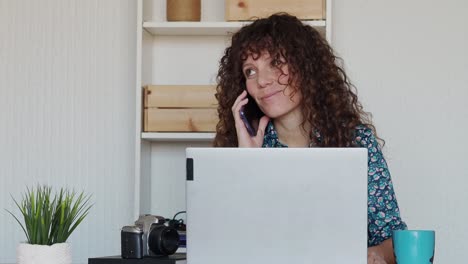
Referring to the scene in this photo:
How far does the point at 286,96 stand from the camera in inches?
101

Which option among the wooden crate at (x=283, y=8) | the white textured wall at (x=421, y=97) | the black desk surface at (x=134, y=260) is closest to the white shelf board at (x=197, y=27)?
the wooden crate at (x=283, y=8)

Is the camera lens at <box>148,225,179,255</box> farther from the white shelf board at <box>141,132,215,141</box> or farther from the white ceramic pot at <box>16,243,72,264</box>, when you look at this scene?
the white shelf board at <box>141,132,215,141</box>

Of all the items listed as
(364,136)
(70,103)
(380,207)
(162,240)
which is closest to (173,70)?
(70,103)

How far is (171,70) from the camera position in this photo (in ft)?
11.4

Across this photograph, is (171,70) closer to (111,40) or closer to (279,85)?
(111,40)

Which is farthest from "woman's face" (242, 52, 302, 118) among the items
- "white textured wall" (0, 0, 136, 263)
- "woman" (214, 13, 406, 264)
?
"white textured wall" (0, 0, 136, 263)

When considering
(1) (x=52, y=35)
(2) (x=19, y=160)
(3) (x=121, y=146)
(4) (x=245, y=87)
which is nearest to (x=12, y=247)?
(2) (x=19, y=160)

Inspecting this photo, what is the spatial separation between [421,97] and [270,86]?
3.44 ft

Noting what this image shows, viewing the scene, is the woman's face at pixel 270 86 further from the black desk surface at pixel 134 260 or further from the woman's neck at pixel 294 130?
the black desk surface at pixel 134 260

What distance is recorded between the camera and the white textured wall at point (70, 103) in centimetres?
351

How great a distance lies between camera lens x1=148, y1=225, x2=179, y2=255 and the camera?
1914mm

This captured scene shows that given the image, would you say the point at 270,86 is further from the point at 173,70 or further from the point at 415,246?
the point at 173,70

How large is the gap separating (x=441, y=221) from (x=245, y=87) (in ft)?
3.66

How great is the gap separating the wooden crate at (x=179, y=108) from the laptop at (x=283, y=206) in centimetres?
151
